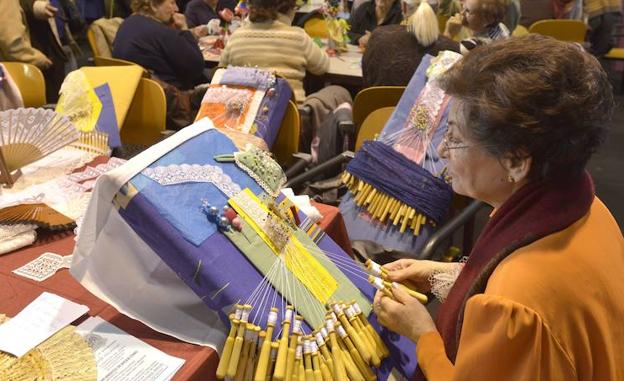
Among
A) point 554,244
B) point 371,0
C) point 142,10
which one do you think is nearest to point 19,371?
point 554,244

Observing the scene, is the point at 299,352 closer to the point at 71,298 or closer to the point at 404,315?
the point at 404,315

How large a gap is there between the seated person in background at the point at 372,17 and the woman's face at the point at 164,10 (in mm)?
1447

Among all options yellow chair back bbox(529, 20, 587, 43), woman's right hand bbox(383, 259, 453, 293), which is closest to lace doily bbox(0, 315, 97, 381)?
woman's right hand bbox(383, 259, 453, 293)

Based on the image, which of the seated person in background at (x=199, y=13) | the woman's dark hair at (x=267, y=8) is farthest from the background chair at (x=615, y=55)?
the seated person in background at (x=199, y=13)

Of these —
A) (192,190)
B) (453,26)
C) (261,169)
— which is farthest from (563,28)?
(192,190)

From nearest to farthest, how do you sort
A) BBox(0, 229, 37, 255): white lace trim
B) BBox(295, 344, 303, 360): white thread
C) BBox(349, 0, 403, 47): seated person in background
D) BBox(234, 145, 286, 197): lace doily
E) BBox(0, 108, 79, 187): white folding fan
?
BBox(295, 344, 303, 360): white thread
BBox(234, 145, 286, 197): lace doily
BBox(0, 229, 37, 255): white lace trim
BBox(0, 108, 79, 187): white folding fan
BBox(349, 0, 403, 47): seated person in background

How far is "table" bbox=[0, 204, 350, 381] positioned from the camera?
113 cm

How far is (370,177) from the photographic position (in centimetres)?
→ 223

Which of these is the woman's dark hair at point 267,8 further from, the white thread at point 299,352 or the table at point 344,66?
the white thread at point 299,352

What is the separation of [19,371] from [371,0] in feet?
13.4

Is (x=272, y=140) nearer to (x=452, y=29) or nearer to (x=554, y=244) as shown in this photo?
(x=452, y=29)

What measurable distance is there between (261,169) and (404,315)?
50 centimetres

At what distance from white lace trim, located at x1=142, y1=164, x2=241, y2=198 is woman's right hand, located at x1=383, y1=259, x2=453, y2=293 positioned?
0.46 metres

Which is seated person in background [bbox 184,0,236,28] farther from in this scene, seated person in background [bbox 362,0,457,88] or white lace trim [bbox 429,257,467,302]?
white lace trim [bbox 429,257,467,302]
